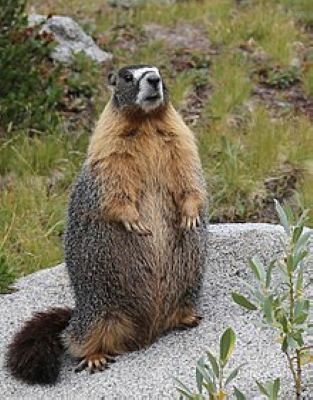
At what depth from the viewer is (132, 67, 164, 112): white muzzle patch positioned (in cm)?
441

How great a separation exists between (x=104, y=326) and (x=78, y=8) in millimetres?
5963

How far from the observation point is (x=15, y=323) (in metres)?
5.00

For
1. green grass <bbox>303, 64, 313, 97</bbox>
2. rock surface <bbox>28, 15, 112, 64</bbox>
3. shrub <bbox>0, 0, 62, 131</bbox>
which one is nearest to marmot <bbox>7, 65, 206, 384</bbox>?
shrub <bbox>0, 0, 62, 131</bbox>

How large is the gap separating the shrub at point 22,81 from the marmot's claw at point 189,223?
3.08 m

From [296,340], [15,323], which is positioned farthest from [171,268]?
[296,340]

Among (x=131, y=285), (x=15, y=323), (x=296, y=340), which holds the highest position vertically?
(x=296, y=340)

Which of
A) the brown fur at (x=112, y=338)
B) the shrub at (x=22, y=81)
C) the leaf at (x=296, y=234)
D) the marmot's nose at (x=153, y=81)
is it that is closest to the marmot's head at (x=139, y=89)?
the marmot's nose at (x=153, y=81)

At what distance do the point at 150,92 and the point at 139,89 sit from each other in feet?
0.27

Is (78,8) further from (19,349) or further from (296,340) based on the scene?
(296,340)

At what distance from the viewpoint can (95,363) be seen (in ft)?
14.6

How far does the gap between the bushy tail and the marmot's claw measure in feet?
2.55

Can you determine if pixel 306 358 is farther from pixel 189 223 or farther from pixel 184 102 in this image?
pixel 184 102

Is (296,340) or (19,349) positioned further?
(19,349)

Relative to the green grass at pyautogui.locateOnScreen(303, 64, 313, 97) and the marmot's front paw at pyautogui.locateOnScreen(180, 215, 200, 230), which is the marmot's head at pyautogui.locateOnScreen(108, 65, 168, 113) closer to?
the marmot's front paw at pyautogui.locateOnScreen(180, 215, 200, 230)
